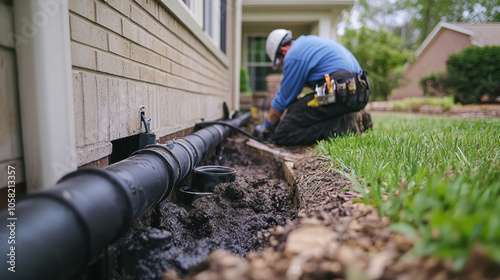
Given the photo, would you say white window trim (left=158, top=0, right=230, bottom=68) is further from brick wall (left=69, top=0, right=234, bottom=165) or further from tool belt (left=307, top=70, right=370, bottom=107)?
tool belt (left=307, top=70, right=370, bottom=107)

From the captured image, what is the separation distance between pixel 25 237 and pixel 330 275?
0.86 m

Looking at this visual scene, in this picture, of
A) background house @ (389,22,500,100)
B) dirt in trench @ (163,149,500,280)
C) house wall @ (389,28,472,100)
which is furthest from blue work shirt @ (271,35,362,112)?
house wall @ (389,28,472,100)

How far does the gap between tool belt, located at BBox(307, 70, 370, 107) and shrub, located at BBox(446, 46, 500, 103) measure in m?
12.5

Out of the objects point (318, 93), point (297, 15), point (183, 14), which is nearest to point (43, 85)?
point (183, 14)

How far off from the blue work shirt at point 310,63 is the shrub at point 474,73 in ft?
40.3

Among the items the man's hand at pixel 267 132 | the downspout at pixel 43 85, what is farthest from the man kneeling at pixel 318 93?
the downspout at pixel 43 85

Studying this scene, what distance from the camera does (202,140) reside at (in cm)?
277

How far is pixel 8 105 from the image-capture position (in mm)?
1186

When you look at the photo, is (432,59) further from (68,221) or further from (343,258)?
(68,221)

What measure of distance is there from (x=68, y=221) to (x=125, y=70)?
131cm

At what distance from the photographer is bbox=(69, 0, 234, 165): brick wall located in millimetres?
1519

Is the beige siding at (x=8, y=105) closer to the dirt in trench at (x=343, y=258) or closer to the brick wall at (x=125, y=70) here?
the brick wall at (x=125, y=70)

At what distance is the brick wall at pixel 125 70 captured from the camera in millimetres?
1519

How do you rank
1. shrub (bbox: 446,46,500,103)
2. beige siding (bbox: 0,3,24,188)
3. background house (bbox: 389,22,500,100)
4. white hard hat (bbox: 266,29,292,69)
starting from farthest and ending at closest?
background house (bbox: 389,22,500,100) < shrub (bbox: 446,46,500,103) < white hard hat (bbox: 266,29,292,69) < beige siding (bbox: 0,3,24,188)
